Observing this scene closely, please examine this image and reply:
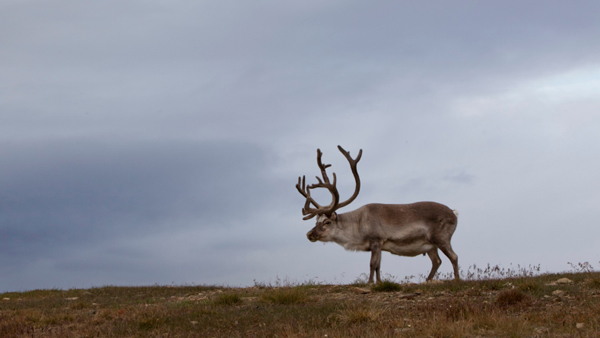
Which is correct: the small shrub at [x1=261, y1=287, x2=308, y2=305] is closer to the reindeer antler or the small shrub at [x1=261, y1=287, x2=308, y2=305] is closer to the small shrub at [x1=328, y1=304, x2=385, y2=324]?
the small shrub at [x1=328, y1=304, x2=385, y2=324]

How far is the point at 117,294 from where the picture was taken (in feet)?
61.7

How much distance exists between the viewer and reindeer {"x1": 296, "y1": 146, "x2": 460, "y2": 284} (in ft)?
55.0

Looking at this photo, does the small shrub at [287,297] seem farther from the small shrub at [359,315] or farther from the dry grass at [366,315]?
the small shrub at [359,315]

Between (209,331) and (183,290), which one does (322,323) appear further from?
(183,290)

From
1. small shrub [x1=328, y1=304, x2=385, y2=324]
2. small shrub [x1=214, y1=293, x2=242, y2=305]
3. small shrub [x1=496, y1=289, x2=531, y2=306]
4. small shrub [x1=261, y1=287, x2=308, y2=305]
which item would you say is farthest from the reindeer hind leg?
small shrub [x1=328, y1=304, x2=385, y2=324]

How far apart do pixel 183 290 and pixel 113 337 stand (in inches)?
359

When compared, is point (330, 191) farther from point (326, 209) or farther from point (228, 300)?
point (228, 300)

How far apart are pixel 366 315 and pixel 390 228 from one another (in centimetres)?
713

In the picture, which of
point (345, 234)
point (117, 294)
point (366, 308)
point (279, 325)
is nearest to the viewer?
point (279, 325)

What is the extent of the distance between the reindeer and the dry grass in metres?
2.67

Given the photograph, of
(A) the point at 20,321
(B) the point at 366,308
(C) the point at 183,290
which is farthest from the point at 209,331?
(C) the point at 183,290

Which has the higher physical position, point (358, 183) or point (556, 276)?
point (358, 183)

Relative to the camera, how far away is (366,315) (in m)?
9.83

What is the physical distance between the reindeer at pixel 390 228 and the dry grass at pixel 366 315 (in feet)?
8.76
